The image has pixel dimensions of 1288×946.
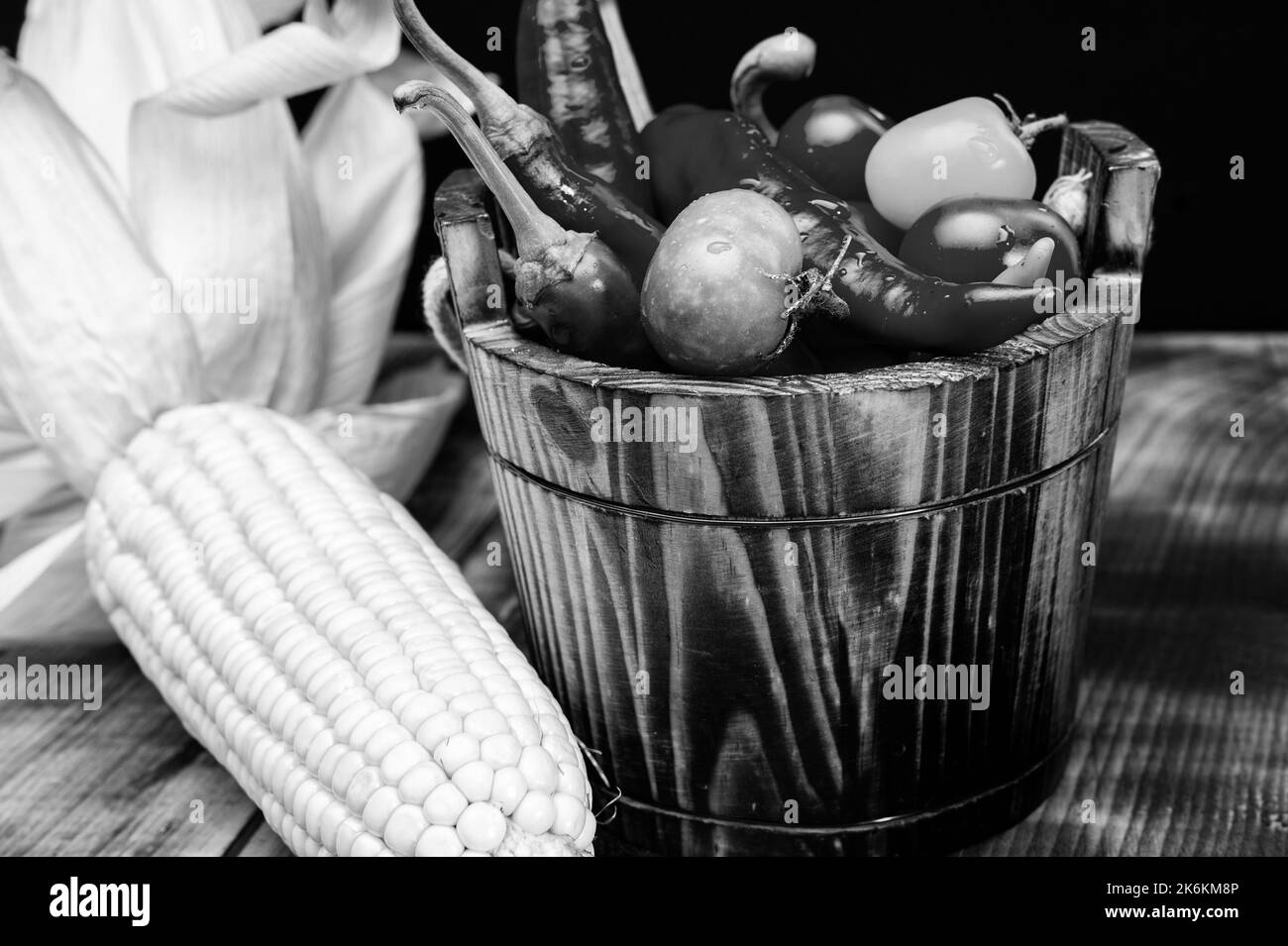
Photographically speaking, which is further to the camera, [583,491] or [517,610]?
[517,610]

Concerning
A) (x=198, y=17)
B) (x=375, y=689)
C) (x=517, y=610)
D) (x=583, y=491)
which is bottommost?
(x=517, y=610)

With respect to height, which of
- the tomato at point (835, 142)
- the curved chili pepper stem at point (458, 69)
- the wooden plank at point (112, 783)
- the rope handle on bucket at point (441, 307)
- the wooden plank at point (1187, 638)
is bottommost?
the wooden plank at point (1187, 638)

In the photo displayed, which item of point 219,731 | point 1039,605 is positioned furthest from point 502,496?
point 1039,605

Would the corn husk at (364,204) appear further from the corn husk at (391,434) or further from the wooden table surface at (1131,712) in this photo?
the wooden table surface at (1131,712)

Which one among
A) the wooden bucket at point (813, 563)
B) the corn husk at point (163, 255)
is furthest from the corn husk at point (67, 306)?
the wooden bucket at point (813, 563)

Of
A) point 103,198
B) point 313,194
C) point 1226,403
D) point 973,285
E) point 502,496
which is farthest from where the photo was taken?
point 1226,403

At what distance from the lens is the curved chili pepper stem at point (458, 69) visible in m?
Answer: 0.94

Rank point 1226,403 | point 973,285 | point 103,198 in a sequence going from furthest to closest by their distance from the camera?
1. point 1226,403
2. point 103,198
3. point 973,285

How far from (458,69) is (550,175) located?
9 centimetres

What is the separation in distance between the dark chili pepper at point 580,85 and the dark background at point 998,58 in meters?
0.53

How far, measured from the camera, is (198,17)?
1.22 meters

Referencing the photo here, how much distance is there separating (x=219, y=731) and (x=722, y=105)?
95 cm
